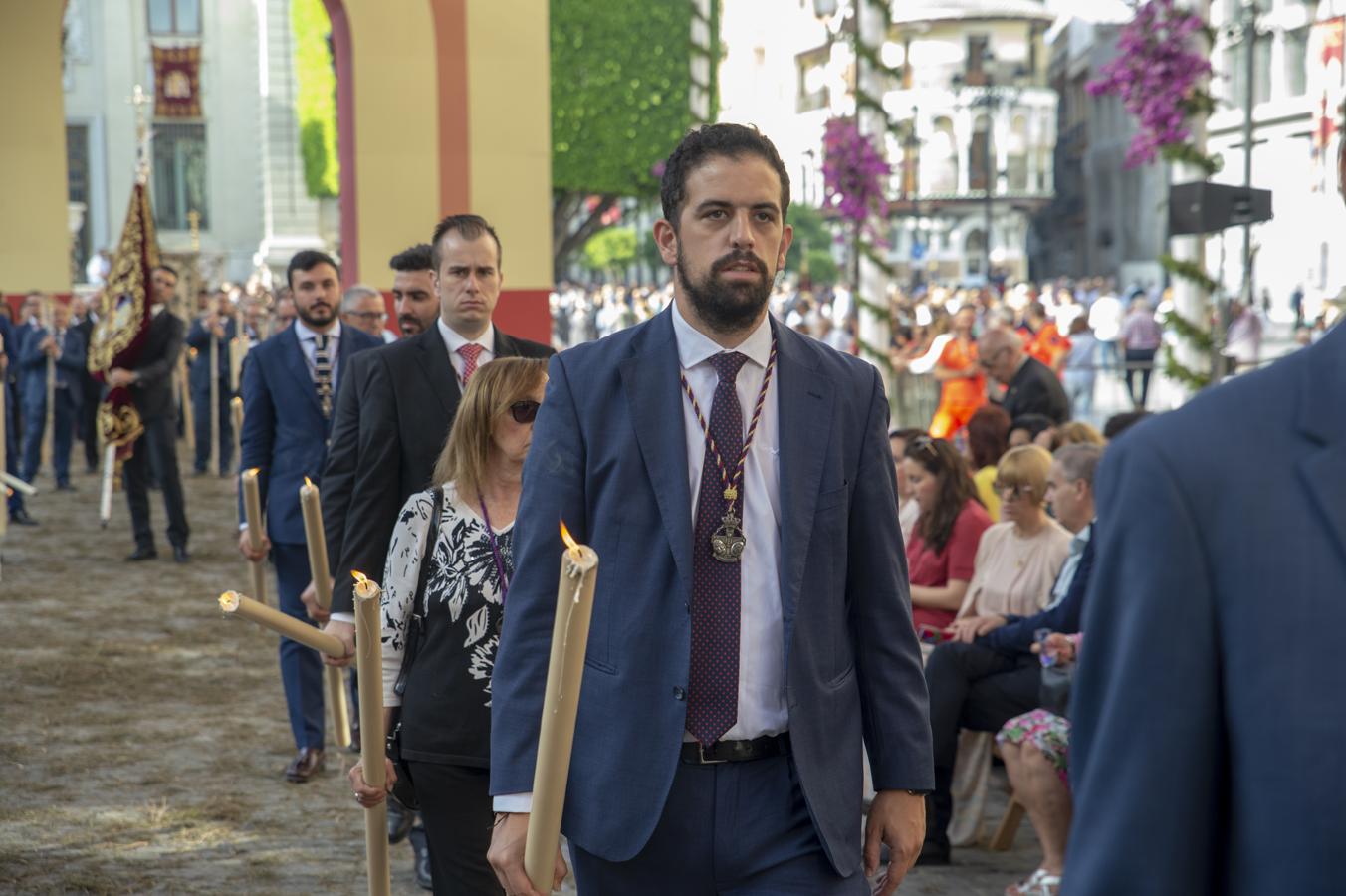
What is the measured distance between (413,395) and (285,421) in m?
2.35

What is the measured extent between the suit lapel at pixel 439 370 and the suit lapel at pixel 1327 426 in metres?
3.94

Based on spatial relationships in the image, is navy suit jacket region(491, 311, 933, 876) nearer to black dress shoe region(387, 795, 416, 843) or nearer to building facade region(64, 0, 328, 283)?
black dress shoe region(387, 795, 416, 843)

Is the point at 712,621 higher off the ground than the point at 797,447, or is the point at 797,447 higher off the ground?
the point at 797,447

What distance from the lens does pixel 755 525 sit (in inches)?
Answer: 126

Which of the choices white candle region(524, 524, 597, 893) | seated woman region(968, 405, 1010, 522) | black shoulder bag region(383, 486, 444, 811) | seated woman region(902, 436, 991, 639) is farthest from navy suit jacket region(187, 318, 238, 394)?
white candle region(524, 524, 597, 893)

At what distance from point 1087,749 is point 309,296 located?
6332 mm

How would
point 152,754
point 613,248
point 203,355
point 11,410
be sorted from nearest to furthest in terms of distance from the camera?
point 152,754 → point 11,410 → point 203,355 → point 613,248

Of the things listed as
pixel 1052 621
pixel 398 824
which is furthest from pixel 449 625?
pixel 1052 621

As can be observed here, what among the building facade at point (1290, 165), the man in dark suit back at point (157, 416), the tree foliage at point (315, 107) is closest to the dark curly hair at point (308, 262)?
the man in dark suit back at point (157, 416)

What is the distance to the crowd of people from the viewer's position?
3.12 m

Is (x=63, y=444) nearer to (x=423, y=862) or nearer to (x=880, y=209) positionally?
(x=880, y=209)

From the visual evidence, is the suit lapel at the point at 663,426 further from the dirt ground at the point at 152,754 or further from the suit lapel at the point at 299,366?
the suit lapel at the point at 299,366

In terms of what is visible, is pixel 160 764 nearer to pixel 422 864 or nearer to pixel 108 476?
pixel 422 864

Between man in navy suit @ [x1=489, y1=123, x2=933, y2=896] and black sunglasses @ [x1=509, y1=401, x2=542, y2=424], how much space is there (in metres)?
1.05
